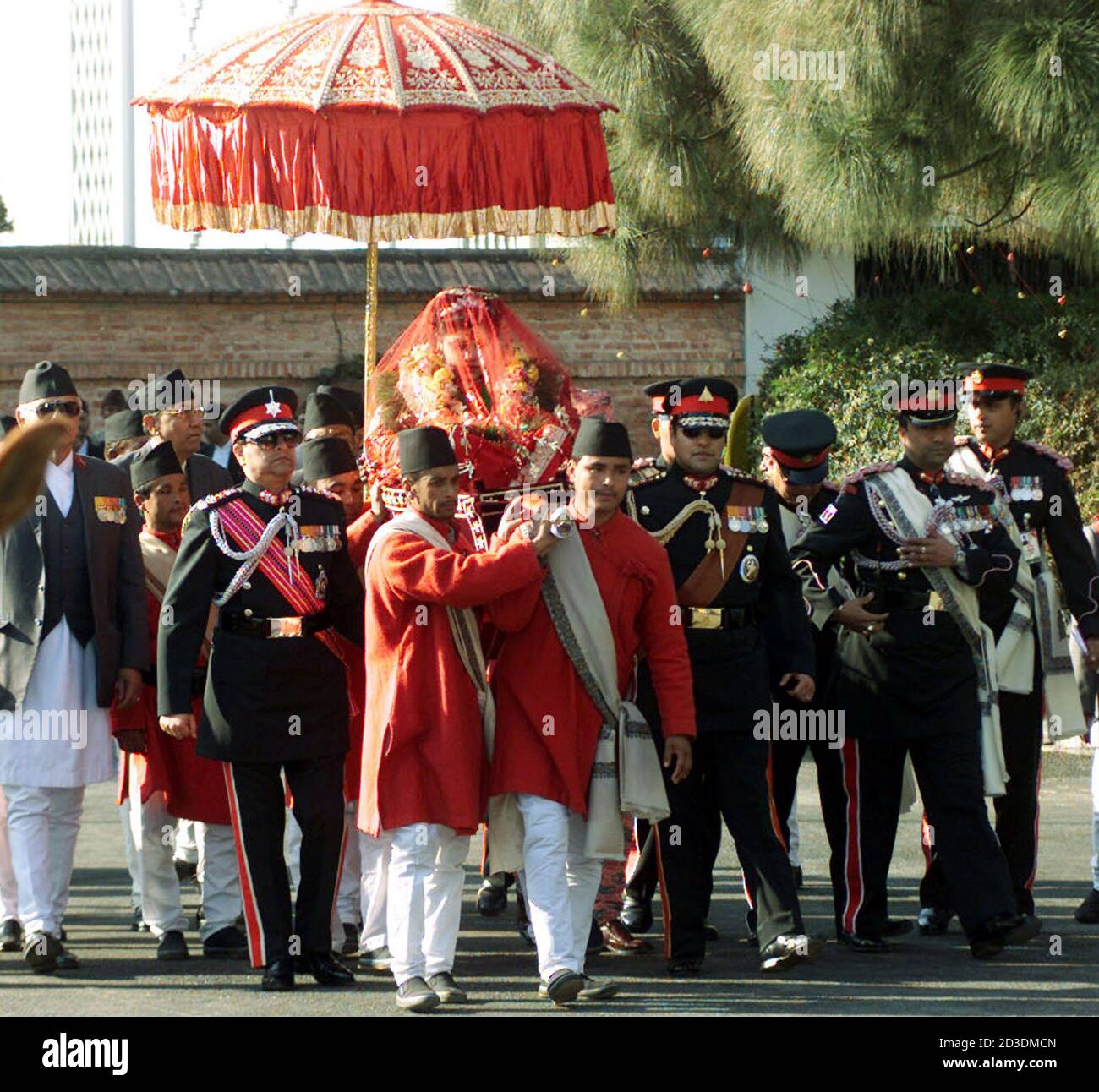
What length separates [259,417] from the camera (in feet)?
23.0

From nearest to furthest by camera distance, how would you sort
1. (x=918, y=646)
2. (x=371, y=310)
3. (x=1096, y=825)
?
(x=918, y=646) → (x=1096, y=825) → (x=371, y=310)

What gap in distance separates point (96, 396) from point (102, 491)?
30.4 ft

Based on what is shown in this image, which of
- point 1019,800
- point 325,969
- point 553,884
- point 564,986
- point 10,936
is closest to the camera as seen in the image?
point 564,986

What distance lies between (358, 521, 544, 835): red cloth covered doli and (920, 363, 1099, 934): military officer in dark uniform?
2.23 m

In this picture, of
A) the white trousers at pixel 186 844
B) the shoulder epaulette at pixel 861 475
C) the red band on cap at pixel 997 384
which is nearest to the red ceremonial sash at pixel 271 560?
the shoulder epaulette at pixel 861 475

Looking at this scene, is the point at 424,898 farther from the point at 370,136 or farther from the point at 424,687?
the point at 370,136

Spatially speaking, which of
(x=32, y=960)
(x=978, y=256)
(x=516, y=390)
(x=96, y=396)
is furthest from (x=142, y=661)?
(x=978, y=256)

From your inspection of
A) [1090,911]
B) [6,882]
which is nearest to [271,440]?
[6,882]

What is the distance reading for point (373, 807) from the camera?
6539mm

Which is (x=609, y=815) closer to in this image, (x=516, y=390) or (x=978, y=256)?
(x=516, y=390)

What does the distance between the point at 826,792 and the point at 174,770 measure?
245cm

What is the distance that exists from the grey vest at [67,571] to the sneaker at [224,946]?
3.76ft

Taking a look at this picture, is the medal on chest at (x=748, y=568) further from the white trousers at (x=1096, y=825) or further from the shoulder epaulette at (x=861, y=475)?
the white trousers at (x=1096, y=825)

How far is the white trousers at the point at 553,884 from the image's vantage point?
253 inches
